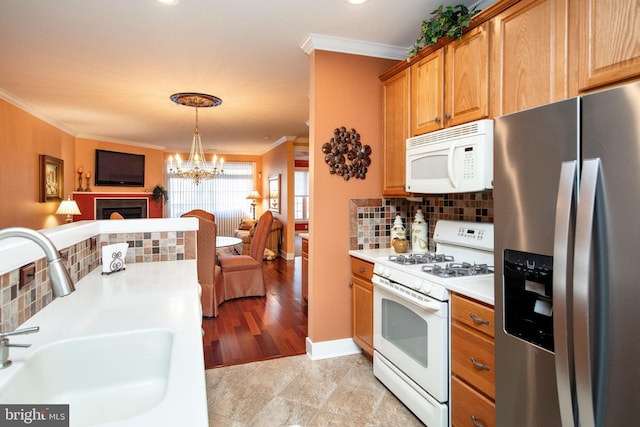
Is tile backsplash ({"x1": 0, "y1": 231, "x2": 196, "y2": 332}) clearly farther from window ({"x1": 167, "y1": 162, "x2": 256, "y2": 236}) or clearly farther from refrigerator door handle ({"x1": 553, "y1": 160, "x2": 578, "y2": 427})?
window ({"x1": 167, "y1": 162, "x2": 256, "y2": 236})

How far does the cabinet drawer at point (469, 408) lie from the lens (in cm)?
164

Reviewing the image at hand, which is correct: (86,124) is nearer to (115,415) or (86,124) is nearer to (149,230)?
(149,230)

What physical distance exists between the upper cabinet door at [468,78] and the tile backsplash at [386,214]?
0.70 metres

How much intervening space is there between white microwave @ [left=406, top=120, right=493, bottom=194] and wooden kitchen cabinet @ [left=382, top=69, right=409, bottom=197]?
0.19m

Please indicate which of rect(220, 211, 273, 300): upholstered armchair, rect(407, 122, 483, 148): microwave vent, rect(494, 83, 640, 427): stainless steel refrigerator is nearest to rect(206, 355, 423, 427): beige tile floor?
rect(494, 83, 640, 427): stainless steel refrigerator

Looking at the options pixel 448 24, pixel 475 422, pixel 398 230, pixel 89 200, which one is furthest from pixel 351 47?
pixel 89 200

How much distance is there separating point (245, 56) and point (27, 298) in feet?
8.67

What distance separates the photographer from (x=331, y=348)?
295 cm

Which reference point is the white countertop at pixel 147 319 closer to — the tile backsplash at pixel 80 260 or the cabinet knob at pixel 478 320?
the tile backsplash at pixel 80 260

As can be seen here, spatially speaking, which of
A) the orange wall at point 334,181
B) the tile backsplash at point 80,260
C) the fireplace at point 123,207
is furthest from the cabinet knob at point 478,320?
the fireplace at point 123,207

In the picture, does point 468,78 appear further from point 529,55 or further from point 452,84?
point 529,55

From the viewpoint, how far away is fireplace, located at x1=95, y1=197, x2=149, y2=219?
24.6ft

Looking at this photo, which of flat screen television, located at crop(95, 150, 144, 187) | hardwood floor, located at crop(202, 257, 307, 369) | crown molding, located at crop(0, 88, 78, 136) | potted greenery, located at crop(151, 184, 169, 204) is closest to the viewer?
hardwood floor, located at crop(202, 257, 307, 369)

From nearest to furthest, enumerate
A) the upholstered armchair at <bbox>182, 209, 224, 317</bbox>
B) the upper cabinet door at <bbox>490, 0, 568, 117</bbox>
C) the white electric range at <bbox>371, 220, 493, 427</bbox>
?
the upper cabinet door at <bbox>490, 0, 568, 117</bbox> < the white electric range at <bbox>371, 220, 493, 427</bbox> < the upholstered armchair at <bbox>182, 209, 224, 317</bbox>
